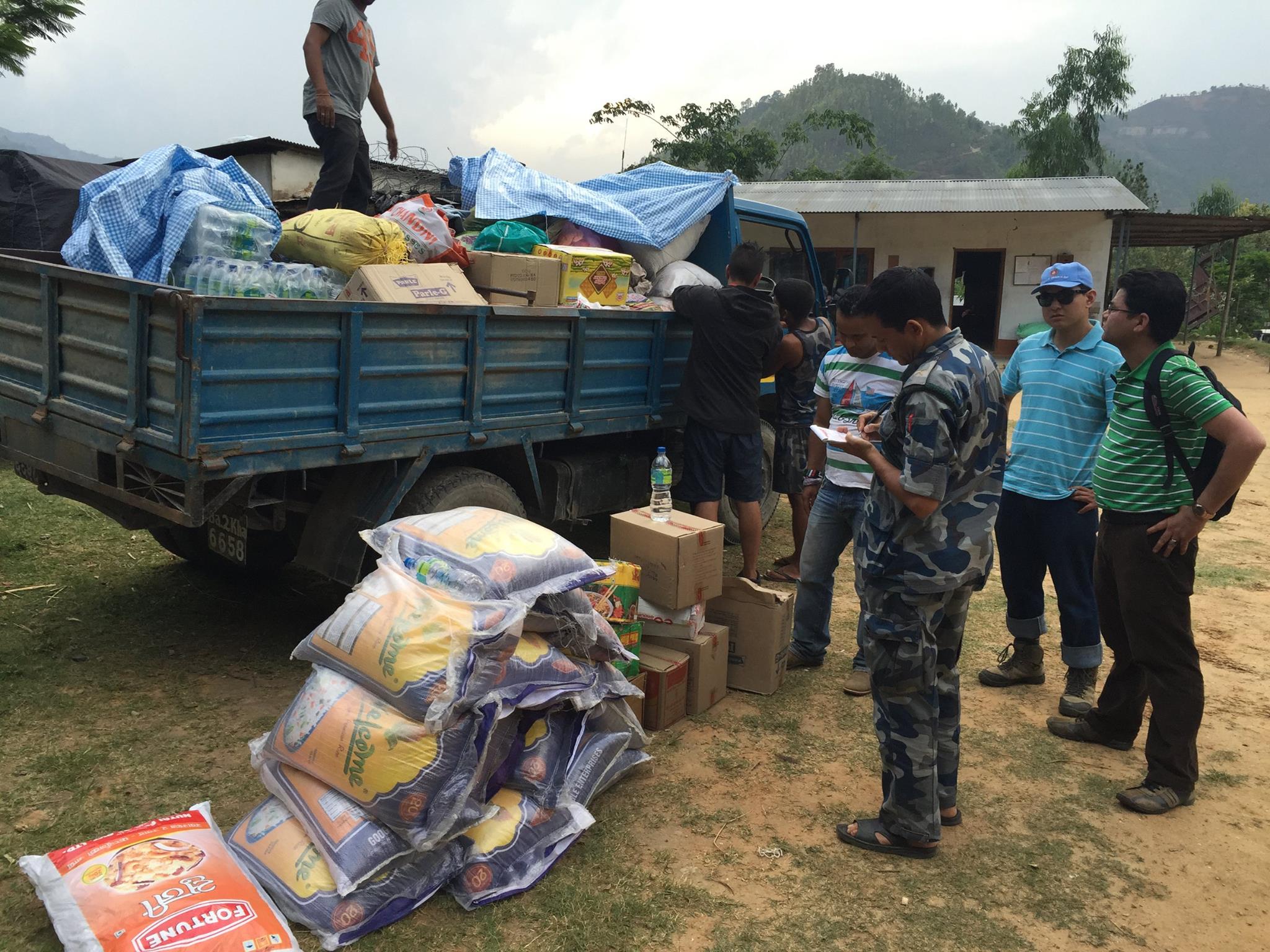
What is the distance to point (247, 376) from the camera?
10.0ft

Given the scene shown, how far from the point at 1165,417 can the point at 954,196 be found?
15378 millimetres

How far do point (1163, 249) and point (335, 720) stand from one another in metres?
42.9

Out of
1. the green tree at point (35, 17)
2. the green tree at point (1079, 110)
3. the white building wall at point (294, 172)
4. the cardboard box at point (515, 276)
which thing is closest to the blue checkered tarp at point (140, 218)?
the cardboard box at point (515, 276)

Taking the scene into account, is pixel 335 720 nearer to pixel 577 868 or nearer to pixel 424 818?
pixel 424 818

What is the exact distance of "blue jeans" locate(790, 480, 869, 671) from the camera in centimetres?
413

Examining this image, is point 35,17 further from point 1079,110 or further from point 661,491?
point 1079,110

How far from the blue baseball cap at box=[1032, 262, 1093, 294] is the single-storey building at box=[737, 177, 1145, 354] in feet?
40.1

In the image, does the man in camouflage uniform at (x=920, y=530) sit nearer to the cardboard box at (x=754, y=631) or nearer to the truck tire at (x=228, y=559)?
the cardboard box at (x=754, y=631)

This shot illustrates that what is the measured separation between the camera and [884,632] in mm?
2787

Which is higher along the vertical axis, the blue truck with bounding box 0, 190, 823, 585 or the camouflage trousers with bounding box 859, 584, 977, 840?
the blue truck with bounding box 0, 190, 823, 585

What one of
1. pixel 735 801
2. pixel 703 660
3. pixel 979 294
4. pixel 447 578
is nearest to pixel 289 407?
pixel 447 578

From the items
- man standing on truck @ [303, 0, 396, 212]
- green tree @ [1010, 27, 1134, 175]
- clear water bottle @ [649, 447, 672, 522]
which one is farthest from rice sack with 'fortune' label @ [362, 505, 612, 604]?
green tree @ [1010, 27, 1134, 175]

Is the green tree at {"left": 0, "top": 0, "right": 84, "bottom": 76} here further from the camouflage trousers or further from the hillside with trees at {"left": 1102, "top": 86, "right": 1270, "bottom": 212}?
the hillside with trees at {"left": 1102, "top": 86, "right": 1270, "bottom": 212}

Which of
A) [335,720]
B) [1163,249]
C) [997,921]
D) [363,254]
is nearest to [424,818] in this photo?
[335,720]
